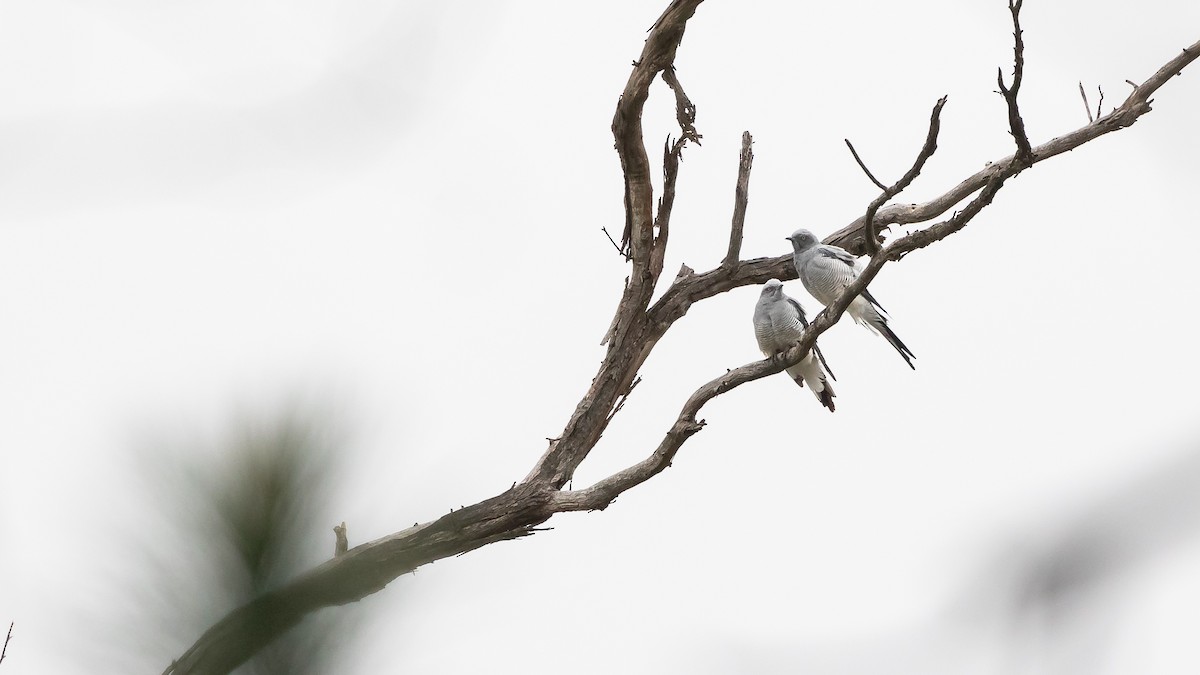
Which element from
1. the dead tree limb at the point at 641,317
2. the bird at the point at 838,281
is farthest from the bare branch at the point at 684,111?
the bird at the point at 838,281

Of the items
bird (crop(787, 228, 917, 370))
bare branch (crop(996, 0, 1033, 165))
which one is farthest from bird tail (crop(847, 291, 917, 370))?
bare branch (crop(996, 0, 1033, 165))

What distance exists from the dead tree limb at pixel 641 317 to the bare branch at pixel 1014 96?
0.18ft

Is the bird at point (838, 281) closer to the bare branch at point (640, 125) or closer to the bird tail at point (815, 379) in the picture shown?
the bird tail at point (815, 379)

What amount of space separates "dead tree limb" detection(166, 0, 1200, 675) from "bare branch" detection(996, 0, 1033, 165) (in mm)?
54

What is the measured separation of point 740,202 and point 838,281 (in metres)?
1.01

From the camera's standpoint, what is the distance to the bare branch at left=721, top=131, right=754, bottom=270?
17.7ft

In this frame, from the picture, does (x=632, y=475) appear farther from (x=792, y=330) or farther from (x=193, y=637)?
(x=193, y=637)

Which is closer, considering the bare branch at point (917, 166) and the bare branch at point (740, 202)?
the bare branch at point (917, 166)

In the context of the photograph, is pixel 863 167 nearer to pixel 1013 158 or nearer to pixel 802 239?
pixel 1013 158

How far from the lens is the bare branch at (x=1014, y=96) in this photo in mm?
3374

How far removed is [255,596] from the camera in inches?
85.0

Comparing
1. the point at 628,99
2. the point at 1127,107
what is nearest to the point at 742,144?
the point at 628,99

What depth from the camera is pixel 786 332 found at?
6414 mm

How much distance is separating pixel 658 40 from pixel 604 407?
2.01 meters
